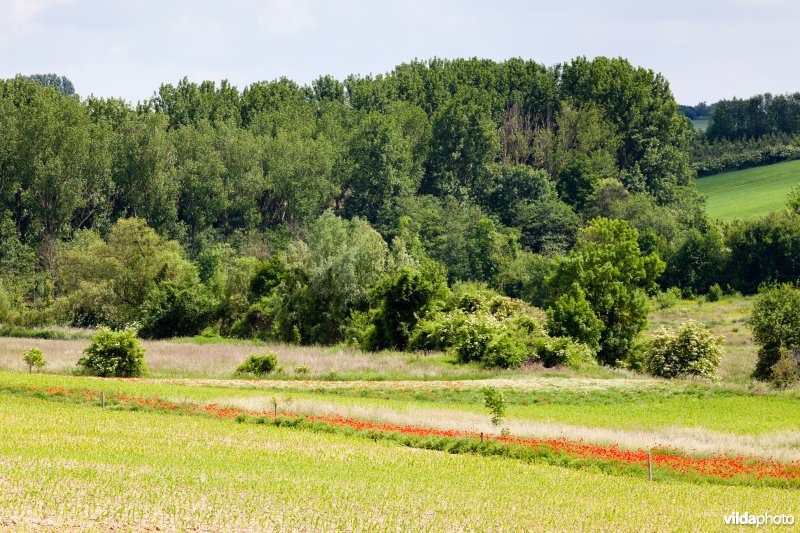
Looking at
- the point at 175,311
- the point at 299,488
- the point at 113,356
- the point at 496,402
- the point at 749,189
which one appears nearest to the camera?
the point at 299,488

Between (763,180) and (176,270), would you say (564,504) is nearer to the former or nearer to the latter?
(176,270)

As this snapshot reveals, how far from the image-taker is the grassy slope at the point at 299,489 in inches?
891

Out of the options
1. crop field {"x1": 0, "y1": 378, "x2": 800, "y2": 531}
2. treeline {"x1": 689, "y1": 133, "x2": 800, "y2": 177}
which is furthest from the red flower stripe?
treeline {"x1": 689, "y1": 133, "x2": 800, "y2": 177}

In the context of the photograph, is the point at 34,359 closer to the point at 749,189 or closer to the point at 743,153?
the point at 749,189

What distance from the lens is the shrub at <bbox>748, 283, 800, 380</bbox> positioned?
59.6 meters

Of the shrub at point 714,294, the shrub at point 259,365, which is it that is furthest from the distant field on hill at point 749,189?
the shrub at point 259,365

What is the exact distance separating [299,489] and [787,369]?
41.2m

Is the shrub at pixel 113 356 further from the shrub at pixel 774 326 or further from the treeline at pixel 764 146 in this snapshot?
the treeline at pixel 764 146

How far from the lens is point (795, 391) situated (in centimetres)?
5216

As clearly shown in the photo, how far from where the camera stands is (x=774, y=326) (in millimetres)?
59656

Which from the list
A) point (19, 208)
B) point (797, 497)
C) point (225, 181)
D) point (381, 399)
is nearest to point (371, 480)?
point (797, 497)

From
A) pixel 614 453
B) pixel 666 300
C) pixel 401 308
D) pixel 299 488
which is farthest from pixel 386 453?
pixel 666 300

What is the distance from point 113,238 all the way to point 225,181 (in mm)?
31405

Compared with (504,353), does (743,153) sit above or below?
above
